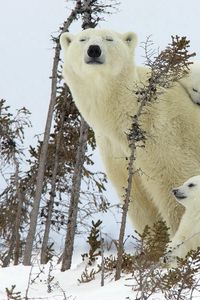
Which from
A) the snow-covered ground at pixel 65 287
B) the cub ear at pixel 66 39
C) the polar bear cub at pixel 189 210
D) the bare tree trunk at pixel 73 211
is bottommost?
the snow-covered ground at pixel 65 287

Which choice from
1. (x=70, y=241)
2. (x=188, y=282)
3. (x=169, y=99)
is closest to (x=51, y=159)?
(x=70, y=241)

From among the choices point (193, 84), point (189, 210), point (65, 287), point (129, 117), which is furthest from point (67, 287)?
point (193, 84)

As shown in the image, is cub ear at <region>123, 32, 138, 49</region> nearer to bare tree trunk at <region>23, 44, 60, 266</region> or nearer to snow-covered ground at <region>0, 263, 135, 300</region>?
bare tree trunk at <region>23, 44, 60, 266</region>

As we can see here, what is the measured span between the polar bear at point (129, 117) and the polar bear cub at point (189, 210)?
16.6 inches

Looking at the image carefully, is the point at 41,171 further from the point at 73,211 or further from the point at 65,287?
the point at 65,287

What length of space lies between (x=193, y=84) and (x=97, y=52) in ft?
4.62

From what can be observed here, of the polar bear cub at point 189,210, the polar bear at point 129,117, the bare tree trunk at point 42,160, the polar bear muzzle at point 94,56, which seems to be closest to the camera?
the polar bear cub at point 189,210

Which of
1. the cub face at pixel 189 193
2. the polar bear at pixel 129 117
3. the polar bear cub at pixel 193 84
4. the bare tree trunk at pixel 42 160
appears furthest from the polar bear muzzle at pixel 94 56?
the bare tree trunk at pixel 42 160

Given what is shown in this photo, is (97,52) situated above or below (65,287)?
above

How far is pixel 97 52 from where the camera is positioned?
7.89 m

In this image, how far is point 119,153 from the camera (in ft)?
27.8

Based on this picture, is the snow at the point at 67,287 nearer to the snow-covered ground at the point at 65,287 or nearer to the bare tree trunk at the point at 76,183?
the snow-covered ground at the point at 65,287

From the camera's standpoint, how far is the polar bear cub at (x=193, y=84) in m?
8.43

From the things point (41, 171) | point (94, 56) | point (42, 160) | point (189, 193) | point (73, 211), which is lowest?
point (189, 193)
